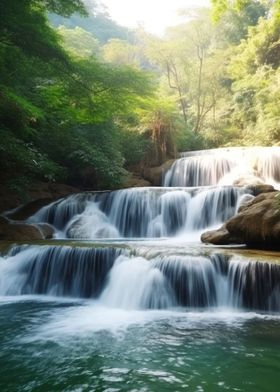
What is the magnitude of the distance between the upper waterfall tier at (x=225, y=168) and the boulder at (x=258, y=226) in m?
7.87

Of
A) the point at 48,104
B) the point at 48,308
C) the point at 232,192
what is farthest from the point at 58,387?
the point at 48,104

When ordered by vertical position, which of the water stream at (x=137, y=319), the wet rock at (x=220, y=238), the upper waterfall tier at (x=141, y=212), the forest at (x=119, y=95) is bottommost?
the water stream at (x=137, y=319)

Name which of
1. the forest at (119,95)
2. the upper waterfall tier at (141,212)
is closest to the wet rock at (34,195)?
the forest at (119,95)

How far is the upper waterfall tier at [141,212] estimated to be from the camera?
12.8 m

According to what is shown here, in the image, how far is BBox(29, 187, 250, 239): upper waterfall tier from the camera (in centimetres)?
1283

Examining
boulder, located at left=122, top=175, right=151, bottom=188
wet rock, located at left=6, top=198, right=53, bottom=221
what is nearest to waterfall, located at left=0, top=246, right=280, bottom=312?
wet rock, located at left=6, top=198, right=53, bottom=221

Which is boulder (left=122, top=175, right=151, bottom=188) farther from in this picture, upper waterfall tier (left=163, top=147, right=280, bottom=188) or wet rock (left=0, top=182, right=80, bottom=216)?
wet rock (left=0, top=182, right=80, bottom=216)

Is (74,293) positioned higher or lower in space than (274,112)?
lower

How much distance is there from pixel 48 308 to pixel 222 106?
24.0m

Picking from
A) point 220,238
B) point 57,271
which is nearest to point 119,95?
point 220,238

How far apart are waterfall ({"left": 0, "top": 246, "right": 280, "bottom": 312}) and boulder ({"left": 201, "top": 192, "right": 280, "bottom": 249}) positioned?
1.59m

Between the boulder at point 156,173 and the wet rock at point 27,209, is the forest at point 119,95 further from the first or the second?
the wet rock at point 27,209

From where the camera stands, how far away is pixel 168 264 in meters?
7.36

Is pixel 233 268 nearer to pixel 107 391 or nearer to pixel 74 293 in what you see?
pixel 74 293
